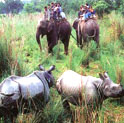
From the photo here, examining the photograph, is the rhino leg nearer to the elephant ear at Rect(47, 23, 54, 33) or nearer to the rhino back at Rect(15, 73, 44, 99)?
the rhino back at Rect(15, 73, 44, 99)

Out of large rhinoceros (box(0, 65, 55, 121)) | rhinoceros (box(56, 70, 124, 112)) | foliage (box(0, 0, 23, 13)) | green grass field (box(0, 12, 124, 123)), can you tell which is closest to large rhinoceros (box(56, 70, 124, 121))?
rhinoceros (box(56, 70, 124, 112))

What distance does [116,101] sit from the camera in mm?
4523

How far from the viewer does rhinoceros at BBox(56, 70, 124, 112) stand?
355cm

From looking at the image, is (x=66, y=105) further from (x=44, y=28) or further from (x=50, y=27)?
(x=50, y=27)

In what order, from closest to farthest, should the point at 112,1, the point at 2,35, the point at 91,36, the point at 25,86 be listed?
the point at 25,86 < the point at 2,35 < the point at 91,36 < the point at 112,1

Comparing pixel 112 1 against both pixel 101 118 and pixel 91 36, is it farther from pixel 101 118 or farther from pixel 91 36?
pixel 101 118

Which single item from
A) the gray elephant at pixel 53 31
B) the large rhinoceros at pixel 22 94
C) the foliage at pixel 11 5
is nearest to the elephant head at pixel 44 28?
the gray elephant at pixel 53 31

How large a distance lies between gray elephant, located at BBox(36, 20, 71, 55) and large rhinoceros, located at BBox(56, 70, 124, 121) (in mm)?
4409

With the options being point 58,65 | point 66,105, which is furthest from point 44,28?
point 66,105

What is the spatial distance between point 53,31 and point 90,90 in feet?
17.5

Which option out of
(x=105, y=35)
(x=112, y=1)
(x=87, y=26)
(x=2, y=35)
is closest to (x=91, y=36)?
(x=87, y=26)

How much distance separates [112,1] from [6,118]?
1373 centimetres

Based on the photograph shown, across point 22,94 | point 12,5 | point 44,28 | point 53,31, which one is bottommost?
point 22,94

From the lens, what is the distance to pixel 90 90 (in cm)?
363
